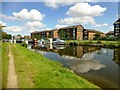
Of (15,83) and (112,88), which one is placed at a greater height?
(15,83)

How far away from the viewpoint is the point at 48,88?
971cm

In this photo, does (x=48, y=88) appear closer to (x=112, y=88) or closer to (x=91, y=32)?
(x=112, y=88)

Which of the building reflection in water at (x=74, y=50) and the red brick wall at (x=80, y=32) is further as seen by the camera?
the red brick wall at (x=80, y=32)

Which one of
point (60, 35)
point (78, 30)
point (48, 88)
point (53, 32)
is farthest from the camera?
point (53, 32)

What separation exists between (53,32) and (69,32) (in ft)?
64.0

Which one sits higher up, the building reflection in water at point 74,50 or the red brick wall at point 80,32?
the red brick wall at point 80,32

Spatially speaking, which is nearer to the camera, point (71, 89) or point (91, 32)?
point (71, 89)

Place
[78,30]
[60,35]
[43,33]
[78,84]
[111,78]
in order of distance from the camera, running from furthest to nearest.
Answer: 1. [43,33]
2. [78,30]
3. [60,35]
4. [111,78]
5. [78,84]

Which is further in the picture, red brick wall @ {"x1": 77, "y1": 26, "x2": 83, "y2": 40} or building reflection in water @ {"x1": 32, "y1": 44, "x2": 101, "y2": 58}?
red brick wall @ {"x1": 77, "y1": 26, "x2": 83, "y2": 40}

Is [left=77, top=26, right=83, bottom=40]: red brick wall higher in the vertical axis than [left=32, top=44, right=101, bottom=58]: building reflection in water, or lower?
higher

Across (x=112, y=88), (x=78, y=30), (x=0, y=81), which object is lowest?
(x=112, y=88)

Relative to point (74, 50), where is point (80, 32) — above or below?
above

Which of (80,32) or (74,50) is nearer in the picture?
(74,50)

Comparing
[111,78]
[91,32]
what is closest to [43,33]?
[91,32]
